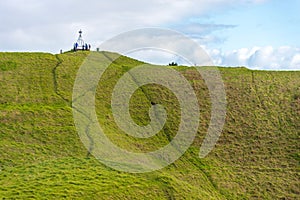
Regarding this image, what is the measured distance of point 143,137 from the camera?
6069 cm

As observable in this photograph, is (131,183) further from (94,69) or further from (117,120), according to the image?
(94,69)

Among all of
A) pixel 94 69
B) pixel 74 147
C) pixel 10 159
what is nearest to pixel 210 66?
pixel 94 69

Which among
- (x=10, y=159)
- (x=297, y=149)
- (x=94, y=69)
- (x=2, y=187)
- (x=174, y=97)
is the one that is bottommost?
(x=2, y=187)

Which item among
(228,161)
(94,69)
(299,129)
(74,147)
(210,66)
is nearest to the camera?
(74,147)

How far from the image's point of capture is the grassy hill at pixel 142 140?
47.5 metres

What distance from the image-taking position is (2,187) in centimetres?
4416

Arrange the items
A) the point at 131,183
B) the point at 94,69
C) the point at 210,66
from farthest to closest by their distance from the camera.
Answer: the point at 210,66 → the point at 94,69 → the point at 131,183

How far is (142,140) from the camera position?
60.0 m

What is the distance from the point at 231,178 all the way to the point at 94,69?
27.6 m

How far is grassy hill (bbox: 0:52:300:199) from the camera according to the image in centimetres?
4750

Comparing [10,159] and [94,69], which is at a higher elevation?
[94,69]

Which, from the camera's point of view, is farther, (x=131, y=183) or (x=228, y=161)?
Result: (x=228, y=161)

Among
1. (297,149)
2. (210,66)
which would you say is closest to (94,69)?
(210,66)

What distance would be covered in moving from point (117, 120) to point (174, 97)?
9.89 metres
